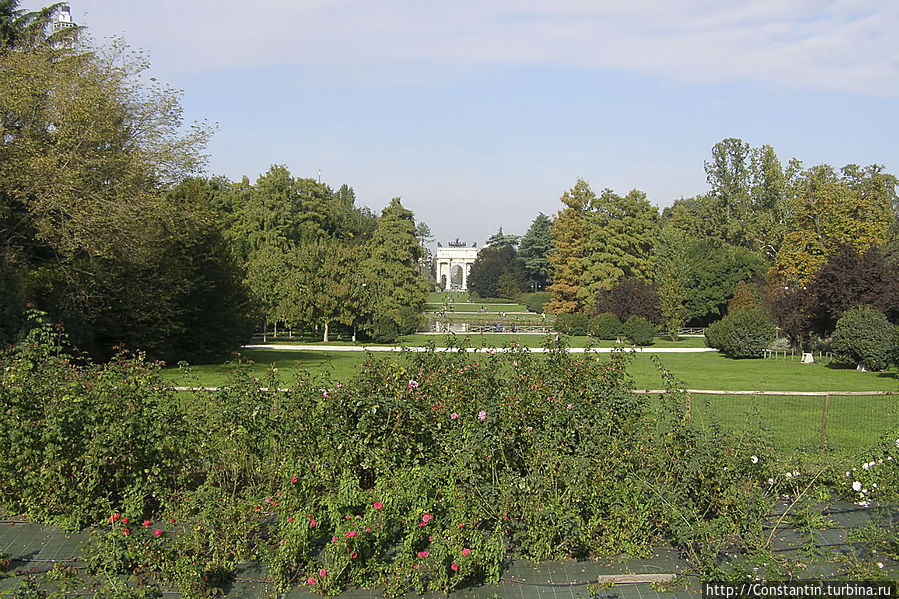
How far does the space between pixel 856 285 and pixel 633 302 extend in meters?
13.1

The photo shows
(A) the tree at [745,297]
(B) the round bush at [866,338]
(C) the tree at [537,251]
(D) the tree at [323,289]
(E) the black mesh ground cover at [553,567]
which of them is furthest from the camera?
(C) the tree at [537,251]

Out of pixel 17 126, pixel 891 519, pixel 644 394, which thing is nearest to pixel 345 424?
pixel 644 394

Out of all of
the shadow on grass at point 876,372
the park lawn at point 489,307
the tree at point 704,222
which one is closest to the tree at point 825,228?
the shadow on grass at point 876,372

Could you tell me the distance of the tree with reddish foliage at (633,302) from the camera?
3753 centimetres

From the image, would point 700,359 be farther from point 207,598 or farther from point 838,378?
point 207,598

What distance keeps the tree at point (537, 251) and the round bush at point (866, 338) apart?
5214cm

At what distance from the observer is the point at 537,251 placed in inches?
3199

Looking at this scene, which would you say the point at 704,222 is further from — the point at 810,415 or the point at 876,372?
the point at 810,415

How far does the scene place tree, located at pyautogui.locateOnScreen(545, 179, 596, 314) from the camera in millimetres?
46688

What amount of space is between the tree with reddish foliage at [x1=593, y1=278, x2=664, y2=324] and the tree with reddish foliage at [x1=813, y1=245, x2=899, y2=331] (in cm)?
1122

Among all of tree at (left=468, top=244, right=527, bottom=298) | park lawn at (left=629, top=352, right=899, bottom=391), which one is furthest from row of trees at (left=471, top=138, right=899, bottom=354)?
tree at (left=468, top=244, right=527, bottom=298)

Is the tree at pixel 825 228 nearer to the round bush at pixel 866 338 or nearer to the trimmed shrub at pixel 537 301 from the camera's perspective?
the round bush at pixel 866 338

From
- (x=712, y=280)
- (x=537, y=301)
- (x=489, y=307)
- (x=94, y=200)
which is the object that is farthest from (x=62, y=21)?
(x=489, y=307)

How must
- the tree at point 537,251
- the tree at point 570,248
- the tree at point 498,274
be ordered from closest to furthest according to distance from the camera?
the tree at point 570,248 < the tree at point 537,251 < the tree at point 498,274
